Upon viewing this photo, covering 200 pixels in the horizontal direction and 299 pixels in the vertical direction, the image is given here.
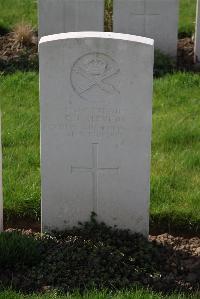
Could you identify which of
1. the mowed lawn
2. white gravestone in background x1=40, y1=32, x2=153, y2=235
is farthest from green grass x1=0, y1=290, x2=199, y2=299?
the mowed lawn

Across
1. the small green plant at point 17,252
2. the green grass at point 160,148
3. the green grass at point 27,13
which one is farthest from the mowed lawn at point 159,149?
the green grass at point 27,13

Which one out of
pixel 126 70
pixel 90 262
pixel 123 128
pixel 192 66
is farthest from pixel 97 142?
pixel 192 66

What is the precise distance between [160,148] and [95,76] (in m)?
1.78

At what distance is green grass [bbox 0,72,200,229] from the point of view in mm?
5191

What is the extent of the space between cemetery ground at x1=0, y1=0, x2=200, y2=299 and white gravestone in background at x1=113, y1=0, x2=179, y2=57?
1.77 meters

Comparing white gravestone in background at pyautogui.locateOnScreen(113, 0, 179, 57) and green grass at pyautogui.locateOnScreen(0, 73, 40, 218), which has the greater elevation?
white gravestone in background at pyautogui.locateOnScreen(113, 0, 179, 57)

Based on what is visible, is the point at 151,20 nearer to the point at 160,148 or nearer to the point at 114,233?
the point at 160,148

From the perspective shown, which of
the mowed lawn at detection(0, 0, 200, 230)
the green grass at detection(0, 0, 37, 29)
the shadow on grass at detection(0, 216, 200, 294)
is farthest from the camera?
the green grass at detection(0, 0, 37, 29)

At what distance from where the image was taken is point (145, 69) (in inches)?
176

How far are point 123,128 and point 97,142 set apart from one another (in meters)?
0.20

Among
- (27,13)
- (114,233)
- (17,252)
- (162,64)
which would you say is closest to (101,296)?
(17,252)

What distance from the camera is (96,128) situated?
4629mm

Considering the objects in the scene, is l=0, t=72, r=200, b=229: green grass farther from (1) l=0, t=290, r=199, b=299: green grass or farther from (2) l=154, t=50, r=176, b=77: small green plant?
(1) l=0, t=290, r=199, b=299: green grass

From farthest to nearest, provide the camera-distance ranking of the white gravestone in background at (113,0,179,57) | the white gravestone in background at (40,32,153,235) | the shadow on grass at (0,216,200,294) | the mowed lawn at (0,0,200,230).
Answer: the white gravestone in background at (113,0,179,57) → the mowed lawn at (0,0,200,230) → the white gravestone in background at (40,32,153,235) → the shadow on grass at (0,216,200,294)
